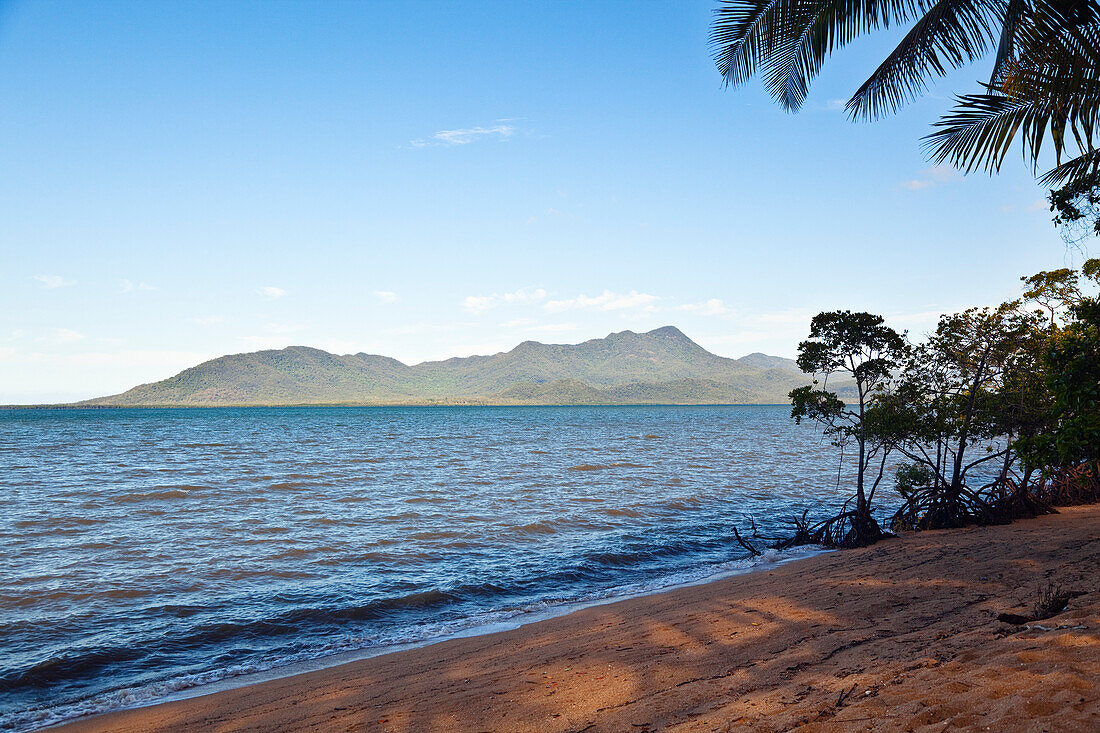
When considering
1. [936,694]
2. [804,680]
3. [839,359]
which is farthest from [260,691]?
[839,359]

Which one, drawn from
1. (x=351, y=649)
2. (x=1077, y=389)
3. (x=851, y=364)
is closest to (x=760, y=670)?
(x=1077, y=389)

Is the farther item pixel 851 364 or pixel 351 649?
pixel 851 364

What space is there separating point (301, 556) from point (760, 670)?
11225mm

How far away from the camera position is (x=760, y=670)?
5.98 m

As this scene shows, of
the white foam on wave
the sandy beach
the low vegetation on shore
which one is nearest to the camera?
the sandy beach

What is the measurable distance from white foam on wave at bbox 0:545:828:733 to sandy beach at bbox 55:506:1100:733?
0.45 meters

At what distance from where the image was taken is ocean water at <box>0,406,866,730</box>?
29.1 feet

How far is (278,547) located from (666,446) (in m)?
38.5

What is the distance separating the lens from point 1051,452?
7785 mm

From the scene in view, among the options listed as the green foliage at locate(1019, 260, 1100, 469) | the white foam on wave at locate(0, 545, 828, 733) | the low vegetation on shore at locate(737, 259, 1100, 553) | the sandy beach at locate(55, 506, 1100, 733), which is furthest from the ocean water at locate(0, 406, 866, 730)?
the green foliage at locate(1019, 260, 1100, 469)

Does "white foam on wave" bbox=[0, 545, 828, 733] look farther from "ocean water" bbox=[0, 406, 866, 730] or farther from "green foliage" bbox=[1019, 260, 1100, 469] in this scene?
"green foliage" bbox=[1019, 260, 1100, 469]

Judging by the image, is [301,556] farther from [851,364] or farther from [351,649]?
[851,364]

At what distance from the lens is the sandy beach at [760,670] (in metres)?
4.47

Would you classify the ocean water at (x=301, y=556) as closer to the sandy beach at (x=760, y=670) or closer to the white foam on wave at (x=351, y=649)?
the white foam on wave at (x=351, y=649)
